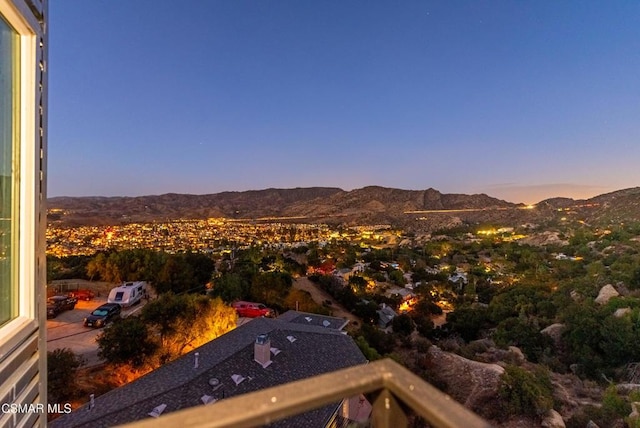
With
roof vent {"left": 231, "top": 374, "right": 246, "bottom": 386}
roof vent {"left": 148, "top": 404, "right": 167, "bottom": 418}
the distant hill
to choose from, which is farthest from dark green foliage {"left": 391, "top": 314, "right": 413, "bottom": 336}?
the distant hill

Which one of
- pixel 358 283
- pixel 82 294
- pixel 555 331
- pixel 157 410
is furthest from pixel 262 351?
pixel 358 283

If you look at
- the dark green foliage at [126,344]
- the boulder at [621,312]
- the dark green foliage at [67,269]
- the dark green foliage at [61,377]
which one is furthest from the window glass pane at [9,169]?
the dark green foliage at [67,269]

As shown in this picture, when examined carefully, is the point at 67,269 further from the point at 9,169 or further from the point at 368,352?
the point at 9,169

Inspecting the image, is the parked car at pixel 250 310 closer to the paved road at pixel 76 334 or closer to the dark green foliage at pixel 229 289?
the paved road at pixel 76 334

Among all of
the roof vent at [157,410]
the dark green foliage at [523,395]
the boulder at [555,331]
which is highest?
the roof vent at [157,410]

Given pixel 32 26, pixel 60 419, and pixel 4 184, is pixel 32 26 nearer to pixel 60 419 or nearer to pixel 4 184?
pixel 4 184
